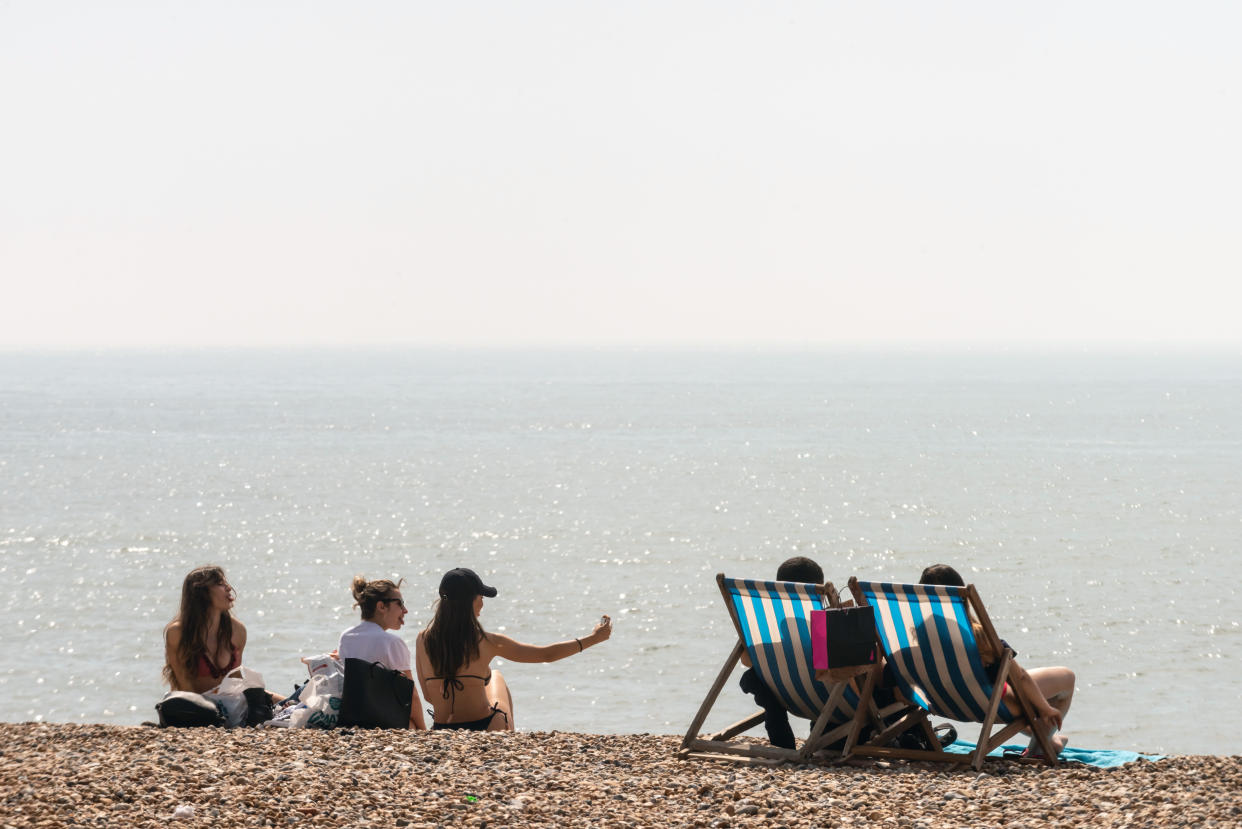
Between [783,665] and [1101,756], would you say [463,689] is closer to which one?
[783,665]

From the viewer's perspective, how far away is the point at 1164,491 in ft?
108

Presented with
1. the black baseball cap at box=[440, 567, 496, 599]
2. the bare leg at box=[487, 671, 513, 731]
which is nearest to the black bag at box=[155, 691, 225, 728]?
the black baseball cap at box=[440, 567, 496, 599]

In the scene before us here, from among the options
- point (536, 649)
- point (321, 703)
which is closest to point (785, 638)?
point (536, 649)

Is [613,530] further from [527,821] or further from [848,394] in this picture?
[848,394]

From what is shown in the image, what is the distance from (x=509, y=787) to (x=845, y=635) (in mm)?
1564

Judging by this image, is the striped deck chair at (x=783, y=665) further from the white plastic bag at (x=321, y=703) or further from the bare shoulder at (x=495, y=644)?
the white plastic bag at (x=321, y=703)

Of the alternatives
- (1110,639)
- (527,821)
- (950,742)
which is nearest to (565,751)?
(527,821)

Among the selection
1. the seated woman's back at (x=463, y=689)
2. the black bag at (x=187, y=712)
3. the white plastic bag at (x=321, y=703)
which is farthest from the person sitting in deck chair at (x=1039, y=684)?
the black bag at (x=187, y=712)

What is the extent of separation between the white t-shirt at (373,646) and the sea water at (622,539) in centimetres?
495

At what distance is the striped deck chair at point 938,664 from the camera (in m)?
5.64

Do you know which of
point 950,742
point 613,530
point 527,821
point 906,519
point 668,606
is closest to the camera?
point 527,821

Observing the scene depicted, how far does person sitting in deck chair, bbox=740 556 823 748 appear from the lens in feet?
20.3

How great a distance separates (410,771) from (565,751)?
788mm

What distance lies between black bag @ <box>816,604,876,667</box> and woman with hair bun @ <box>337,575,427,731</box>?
1.82m
